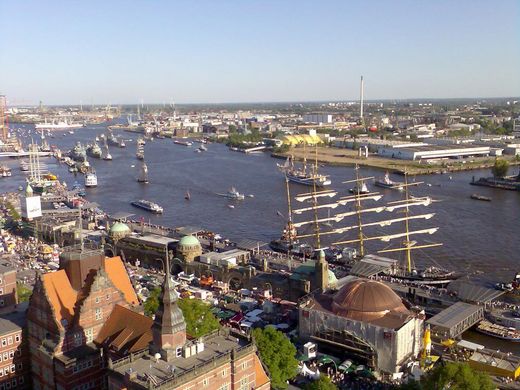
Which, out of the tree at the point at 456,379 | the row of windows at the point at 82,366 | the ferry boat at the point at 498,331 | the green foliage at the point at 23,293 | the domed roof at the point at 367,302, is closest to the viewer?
the tree at the point at 456,379

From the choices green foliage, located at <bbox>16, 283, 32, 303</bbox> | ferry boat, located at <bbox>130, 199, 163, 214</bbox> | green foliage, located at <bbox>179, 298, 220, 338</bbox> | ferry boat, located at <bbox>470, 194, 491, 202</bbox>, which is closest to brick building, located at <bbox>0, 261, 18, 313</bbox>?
green foliage, located at <bbox>16, 283, 32, 303</bbox>

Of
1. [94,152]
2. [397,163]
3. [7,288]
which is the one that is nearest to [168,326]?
[7,288]

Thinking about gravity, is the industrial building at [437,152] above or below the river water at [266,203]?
above

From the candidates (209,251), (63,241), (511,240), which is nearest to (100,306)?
(209,251)

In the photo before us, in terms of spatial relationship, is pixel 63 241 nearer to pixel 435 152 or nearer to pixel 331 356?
pixel 331 356

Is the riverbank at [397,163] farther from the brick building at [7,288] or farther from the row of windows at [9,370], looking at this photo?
the row of windows at [9,370]

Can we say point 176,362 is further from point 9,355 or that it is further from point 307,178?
point 307,178

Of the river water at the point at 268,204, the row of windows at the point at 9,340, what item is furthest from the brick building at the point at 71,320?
the river water at the point at 268,204
